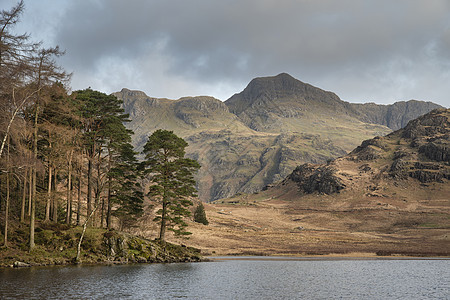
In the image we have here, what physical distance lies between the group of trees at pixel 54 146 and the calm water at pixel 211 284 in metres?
9.87

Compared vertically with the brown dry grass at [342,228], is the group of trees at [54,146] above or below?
above

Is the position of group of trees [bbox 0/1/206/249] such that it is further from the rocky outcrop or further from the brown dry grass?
the brown dry grass

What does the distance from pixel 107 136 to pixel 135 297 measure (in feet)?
107

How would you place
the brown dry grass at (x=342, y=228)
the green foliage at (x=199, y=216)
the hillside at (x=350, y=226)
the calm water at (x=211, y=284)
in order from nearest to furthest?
the calm water at (x=211, y=284)
the brown dry grass at (x=342, y=228)
the hillside at (x=350, y=226)
the green foliage at (x=199, y=216)

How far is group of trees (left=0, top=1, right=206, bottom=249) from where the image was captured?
39875 mm

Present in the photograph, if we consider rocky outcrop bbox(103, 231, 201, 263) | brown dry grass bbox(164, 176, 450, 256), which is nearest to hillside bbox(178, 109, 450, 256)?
brown dry grass bbox(164, 176, 450, 256)

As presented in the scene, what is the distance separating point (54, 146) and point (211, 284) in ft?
84.5

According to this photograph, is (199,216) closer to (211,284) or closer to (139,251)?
(139,251)

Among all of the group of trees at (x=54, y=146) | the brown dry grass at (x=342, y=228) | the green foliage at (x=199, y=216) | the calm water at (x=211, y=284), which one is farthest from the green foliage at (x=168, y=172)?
the green foliage at (x=199, y=216)

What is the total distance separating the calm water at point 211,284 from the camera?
3388 centimetres

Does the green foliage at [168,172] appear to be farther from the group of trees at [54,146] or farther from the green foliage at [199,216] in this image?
the green foliage at [199,216]

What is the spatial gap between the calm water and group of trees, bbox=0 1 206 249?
9.87 meters

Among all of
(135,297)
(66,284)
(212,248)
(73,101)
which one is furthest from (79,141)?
(212,248)

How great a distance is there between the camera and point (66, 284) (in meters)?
35.8
